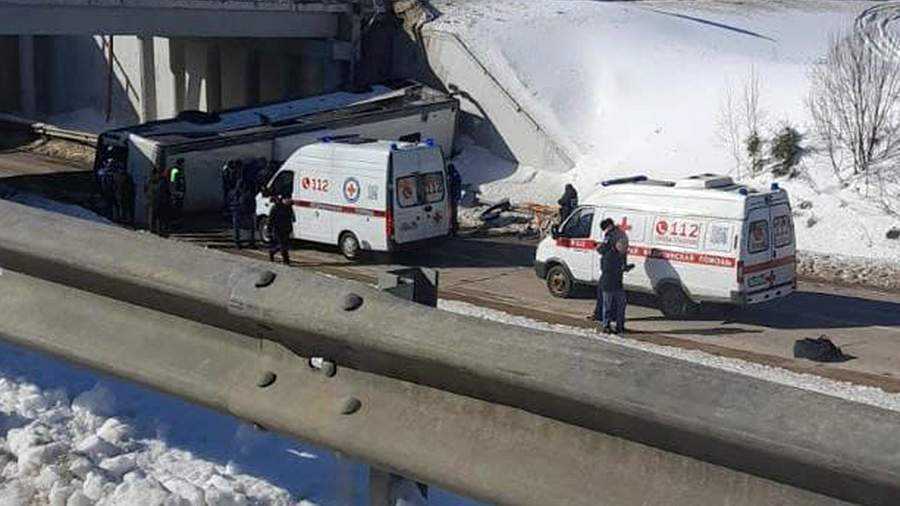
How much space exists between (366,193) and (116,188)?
711 cm

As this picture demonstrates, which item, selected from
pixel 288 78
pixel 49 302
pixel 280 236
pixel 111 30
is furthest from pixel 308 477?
pixel 288 78

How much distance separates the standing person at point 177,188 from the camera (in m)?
26.9

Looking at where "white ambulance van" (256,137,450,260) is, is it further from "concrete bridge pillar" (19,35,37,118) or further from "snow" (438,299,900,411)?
"concrete bridge pillar" (19,35,37,118)

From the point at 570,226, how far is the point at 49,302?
15.3 m

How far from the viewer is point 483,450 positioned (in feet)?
14.6

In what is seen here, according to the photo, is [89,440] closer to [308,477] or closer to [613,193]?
[308,477]

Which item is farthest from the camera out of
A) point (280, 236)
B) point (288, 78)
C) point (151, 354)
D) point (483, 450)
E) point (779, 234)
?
point (288, 78)

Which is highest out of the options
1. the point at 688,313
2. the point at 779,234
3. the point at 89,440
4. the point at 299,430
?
the point at 299,430

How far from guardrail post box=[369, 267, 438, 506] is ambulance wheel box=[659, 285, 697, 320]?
1450 cm

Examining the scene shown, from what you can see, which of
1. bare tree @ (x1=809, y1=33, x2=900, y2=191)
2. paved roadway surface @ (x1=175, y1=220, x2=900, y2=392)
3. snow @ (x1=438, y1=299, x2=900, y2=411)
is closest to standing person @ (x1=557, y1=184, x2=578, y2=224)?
paved roadway surface @ (x1=175, y1=220, x2=900, y2=392)

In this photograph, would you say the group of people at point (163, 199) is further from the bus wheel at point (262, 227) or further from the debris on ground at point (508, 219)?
the debris on ground at point (508, 219)

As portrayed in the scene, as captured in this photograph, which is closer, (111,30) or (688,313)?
(688,313)

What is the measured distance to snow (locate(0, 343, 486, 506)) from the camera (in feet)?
17.5

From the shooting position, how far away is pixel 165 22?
35.1 m
